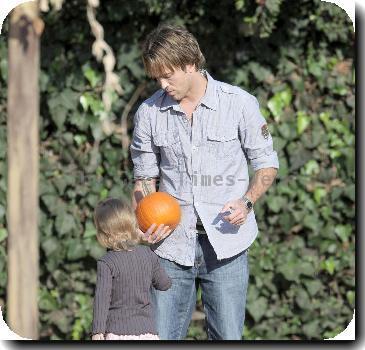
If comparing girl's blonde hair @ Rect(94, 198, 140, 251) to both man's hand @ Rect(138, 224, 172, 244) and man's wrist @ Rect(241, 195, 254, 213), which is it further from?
→ man's wrist @ Rect(241, 195, 254, 213)

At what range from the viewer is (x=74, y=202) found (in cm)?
532

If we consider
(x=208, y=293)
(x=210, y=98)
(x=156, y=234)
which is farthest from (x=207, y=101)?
(x=208, y=293)

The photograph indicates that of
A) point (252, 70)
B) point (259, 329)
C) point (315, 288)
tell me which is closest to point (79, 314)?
point (259, 329)

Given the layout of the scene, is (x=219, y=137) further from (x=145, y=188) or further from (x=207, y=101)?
(x=145, y=188)

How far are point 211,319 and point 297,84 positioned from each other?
2.41 m

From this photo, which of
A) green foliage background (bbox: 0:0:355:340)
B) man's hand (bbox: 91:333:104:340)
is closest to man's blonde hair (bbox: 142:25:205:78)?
man's hand (bbox: 91:333:104:340)

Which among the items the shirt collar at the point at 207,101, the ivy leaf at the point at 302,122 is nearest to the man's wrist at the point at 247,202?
the shirt collar at the point at 207,101

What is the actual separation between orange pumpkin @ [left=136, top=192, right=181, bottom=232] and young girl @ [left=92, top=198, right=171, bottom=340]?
0.10m

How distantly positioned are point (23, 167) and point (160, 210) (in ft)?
5.36

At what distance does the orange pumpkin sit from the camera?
318 cm

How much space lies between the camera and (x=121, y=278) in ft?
10.1

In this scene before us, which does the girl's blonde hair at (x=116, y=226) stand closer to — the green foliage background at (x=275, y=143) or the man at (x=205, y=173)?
the man at (x=205, y=173)

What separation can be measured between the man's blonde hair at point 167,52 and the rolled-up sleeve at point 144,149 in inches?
9.1

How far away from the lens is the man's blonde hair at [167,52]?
310 centimetres
